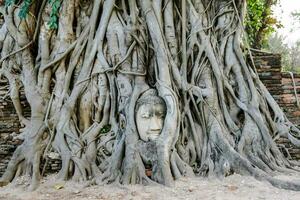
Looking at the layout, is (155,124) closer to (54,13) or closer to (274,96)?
(54,13)

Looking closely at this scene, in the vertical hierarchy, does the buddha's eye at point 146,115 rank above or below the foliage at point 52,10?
below

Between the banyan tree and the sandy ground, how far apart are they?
0.13 m

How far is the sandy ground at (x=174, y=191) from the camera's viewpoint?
284 cm

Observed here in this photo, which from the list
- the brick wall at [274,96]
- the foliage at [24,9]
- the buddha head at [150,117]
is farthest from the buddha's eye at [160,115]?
the foliage at [24,9]

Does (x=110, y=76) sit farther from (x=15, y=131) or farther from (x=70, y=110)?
(x=15, y=131)

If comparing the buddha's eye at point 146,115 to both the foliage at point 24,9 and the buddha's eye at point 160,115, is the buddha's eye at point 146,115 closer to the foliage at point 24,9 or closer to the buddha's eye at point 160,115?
the buddha's eye at point 160,115

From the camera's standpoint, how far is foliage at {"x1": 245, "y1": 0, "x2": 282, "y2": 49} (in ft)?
24.2

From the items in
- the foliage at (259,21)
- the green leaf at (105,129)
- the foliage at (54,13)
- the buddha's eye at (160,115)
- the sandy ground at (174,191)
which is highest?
the foliage at (259,21)

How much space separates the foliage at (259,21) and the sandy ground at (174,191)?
4770 millimetres

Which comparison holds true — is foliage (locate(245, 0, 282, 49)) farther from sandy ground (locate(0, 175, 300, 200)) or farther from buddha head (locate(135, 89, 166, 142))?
sandy ground (locate(0, 175, 300, 200))

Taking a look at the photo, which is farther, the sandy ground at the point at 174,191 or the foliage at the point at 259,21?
the foliage at the point at 259,21

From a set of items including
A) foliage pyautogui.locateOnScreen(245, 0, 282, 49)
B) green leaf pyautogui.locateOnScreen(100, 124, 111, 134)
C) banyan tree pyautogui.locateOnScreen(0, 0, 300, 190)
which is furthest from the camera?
foliage pyautogui.locateOnScreen(245, 0, 282, 49)

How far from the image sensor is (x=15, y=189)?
11.0ft

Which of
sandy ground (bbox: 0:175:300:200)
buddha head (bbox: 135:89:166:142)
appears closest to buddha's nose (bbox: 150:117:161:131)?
buddha head (bbox: 135:89:166:142)
